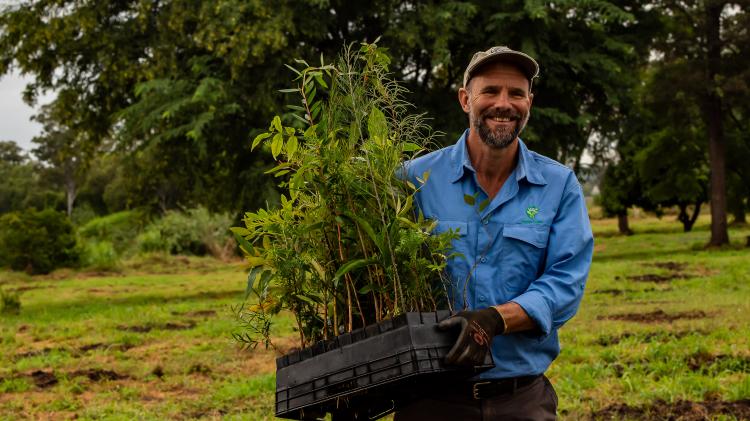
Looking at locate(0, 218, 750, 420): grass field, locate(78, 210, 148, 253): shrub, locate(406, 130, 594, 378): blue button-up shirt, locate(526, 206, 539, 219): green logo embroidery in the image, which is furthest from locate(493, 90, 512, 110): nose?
locate(78, 210, 148, 253): shrub

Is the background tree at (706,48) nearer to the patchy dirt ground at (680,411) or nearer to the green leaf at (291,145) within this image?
the patchy dirt ground at (680,411)

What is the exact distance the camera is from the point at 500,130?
3047 mm

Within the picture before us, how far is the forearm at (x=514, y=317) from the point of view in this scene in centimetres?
279

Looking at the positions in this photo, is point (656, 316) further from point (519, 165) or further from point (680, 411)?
point (519, 165)

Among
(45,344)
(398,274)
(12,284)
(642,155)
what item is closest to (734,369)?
(398,274)

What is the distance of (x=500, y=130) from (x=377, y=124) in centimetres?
44

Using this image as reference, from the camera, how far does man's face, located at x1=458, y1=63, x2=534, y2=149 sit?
9.96 ft

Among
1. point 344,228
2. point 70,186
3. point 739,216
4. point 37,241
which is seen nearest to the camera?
point 344,228

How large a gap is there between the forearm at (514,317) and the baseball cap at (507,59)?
2.67 feet

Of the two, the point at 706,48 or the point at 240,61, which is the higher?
the point at 706,48

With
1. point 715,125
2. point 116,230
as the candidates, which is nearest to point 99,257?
point 116,230

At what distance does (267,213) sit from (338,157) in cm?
30

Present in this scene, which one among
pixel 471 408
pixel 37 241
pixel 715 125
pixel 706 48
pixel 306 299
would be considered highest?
pixel 706 48

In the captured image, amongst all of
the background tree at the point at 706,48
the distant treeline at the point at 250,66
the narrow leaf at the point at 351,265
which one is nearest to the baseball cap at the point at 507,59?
the narrow leaf at the point at 351,265
